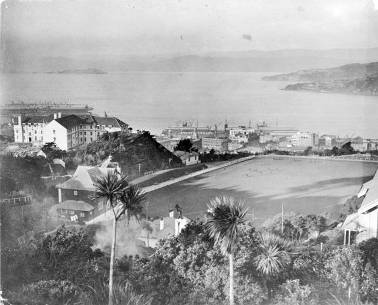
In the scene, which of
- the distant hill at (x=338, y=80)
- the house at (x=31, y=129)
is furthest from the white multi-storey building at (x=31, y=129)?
the distant hill at (x=338, y=80)

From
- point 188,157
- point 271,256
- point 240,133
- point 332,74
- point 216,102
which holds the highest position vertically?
point 332,74

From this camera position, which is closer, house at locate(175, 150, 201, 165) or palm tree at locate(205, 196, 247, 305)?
palm tree at locate(205, 196, 247, 305)

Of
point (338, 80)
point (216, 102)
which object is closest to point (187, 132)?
point (216, 102)

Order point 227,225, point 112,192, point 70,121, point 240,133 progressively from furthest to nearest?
1. point 70,121
2. point 240,133
3. point 112,192
4. point 227,225

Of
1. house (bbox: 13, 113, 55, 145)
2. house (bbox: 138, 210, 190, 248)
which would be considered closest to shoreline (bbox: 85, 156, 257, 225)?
house (bbox: 138, 210, 190, 248)

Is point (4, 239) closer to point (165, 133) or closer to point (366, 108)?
point (165, 133)

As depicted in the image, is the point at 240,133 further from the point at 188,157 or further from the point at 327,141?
the point at 327,141

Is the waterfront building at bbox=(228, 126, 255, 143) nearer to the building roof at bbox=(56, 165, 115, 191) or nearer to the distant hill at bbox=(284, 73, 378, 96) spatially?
the distant hill at bbox=(284, 73, 378, 96)
